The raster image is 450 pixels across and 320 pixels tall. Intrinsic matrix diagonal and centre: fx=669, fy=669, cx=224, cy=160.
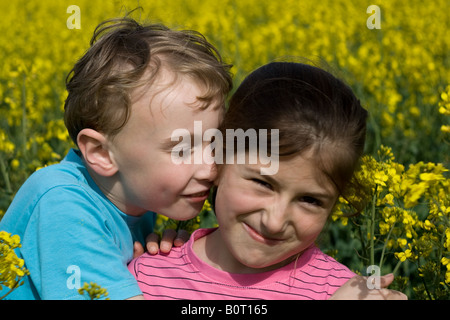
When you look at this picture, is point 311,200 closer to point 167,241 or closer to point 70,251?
point 167,241

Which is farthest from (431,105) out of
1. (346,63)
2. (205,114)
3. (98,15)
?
(98,15)

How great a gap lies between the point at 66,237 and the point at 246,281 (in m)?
0.61

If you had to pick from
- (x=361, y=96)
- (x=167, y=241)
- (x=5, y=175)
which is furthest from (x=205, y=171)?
(x=361, y=96)

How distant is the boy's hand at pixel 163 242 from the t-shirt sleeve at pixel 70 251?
221mm

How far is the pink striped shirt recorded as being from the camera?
221cm

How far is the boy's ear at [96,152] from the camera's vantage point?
7.79 ft

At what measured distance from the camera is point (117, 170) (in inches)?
93.7

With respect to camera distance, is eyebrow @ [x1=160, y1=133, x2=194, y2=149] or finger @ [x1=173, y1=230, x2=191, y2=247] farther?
finger @ [x1=173, y1=230, x2=191, y2=247]

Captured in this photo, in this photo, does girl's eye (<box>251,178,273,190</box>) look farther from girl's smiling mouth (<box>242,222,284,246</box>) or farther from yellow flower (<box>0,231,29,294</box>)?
yellow flower (<box>0,231,29,294</box>)

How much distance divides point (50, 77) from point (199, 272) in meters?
4.17

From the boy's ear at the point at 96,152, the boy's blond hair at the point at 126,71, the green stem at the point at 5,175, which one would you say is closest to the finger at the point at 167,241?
the boy's ear at the point at 96,152

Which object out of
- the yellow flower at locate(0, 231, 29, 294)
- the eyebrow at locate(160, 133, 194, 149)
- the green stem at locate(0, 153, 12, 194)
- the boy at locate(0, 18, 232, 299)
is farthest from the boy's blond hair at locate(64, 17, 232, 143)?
the green stem at locate(0, 153, 12, 194)

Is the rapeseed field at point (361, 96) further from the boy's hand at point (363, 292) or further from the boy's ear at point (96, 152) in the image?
the boy's ear at point (96, 152)

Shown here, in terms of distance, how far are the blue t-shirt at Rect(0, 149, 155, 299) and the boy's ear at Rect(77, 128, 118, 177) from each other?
0.08 metres
